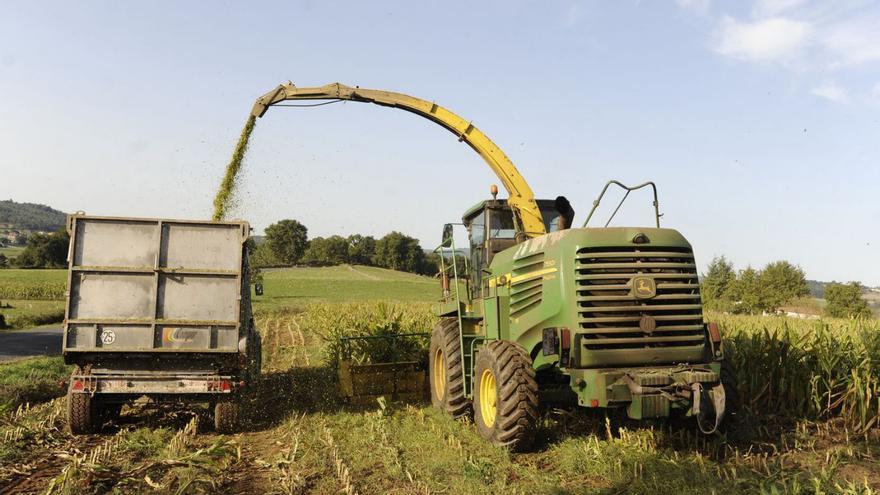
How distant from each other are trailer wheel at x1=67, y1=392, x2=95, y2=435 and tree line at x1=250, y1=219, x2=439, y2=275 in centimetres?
8201

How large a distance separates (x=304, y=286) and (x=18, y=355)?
39.5m

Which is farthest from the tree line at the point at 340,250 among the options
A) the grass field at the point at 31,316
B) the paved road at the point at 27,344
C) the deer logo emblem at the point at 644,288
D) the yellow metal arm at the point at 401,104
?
the deer logo emblem at the point at 644,288

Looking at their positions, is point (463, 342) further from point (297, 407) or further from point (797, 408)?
point (797, 408)

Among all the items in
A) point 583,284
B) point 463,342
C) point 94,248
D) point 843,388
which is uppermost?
point 94,248

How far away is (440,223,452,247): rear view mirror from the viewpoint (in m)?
8.02

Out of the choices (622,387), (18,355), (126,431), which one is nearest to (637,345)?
(622,387)

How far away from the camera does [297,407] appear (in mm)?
8672

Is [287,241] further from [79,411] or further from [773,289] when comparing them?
[79,411]

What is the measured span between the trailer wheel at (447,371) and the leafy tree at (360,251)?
8782cm

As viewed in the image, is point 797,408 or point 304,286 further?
point 304,286

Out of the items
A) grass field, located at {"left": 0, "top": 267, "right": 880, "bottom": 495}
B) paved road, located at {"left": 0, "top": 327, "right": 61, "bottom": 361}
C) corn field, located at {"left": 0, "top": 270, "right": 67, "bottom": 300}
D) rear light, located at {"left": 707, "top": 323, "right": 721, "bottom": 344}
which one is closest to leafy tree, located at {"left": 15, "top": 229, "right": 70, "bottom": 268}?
corn field, located at {"left": 0, "top": 270, "right": 67, "bottom": 300}

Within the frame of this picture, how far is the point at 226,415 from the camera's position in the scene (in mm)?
7148

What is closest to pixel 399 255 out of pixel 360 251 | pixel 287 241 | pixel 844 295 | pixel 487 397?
pixel 360 251

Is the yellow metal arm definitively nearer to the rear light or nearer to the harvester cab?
the harvester cab
